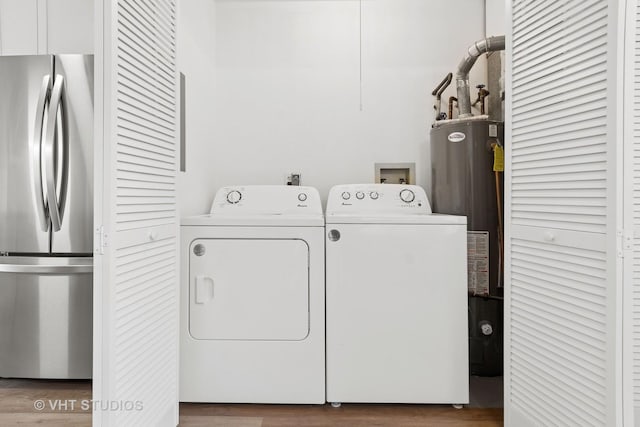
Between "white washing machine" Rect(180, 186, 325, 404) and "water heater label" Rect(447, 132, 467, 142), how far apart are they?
0.95m

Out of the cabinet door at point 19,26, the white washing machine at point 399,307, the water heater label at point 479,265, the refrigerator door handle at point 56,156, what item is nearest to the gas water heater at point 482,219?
the water heater label at point 479,265

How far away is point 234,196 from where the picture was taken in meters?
2.31

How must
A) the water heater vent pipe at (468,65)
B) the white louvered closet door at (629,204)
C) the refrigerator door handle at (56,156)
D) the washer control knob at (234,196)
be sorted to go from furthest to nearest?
the washer control knob at (234,196) → the water heater vent pipe at (468,65) → the refrigerator door handle at (56,156) → the white louvered closet door at (629,204)

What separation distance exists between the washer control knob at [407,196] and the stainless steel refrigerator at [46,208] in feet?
5.36

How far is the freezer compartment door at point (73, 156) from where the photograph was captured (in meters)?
1.85

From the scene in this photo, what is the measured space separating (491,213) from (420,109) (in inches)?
34.0

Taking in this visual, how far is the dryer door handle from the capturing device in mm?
1845

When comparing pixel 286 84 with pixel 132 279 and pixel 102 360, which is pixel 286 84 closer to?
pixel 132 279

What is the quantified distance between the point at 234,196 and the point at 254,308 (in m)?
0.75

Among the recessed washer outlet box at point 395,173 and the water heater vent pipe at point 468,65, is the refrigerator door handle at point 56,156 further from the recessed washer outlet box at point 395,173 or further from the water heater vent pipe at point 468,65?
the water heater vent pipe at point 468,65

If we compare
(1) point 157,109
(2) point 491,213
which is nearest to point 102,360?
(1) point 157,109

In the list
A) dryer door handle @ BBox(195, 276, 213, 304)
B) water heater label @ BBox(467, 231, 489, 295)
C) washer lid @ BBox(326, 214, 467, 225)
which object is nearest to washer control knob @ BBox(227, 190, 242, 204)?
dryer door handle @ BBox(195, 276, 213, 304)

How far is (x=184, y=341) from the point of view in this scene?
1845 millimetres

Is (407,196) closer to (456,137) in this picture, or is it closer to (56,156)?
(456,137)
